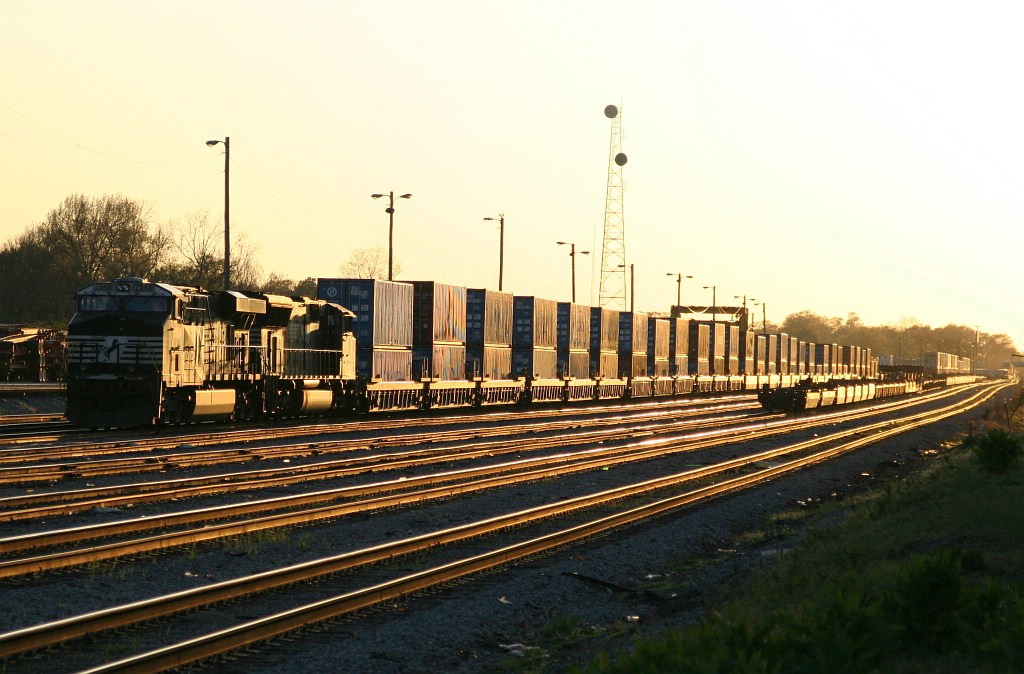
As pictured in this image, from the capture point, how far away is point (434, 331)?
42.1m

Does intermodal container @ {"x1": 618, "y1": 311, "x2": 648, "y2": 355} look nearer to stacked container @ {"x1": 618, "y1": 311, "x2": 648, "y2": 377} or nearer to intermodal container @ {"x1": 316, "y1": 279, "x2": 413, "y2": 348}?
stacked container @ {"x1": 618, "y1": 311, "x2": 648, "y2": 377}

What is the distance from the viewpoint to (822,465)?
29.6 meters

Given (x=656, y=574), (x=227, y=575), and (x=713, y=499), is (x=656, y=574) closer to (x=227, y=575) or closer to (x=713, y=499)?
(x=227, y=575)

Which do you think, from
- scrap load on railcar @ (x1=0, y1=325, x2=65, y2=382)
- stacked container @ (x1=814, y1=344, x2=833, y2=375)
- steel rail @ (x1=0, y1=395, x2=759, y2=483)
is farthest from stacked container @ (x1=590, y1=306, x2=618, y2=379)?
stacked container @ (x1=814, y1=344, x2=833, y2=375)

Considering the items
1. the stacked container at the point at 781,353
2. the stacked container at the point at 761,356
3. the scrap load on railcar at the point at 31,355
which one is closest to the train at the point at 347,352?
the stacked container at the point at 761,356

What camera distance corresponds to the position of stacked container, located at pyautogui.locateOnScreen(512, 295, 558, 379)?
5016 centimetres

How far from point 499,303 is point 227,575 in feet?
120

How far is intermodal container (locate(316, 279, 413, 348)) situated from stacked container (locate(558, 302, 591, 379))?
16.2 m

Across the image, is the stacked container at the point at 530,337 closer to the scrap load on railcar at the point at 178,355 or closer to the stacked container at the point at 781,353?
the scrap load on railcar at the point at 178,355

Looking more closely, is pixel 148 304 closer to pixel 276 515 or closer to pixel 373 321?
pixel 373 321

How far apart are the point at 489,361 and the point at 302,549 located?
3366 cm

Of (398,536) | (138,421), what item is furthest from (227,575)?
(138,421)

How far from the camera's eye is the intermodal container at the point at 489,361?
4600cm

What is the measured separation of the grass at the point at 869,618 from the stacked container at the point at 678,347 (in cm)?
5410
